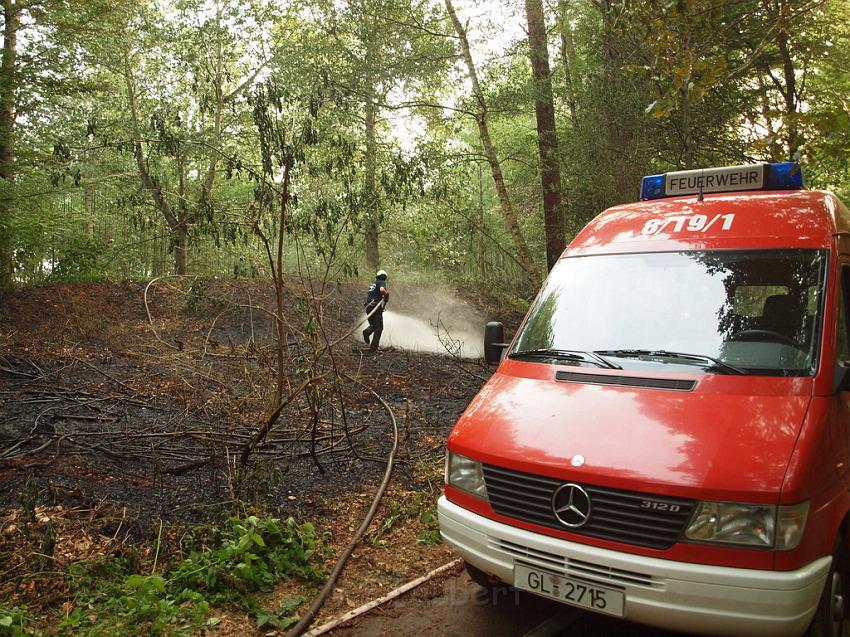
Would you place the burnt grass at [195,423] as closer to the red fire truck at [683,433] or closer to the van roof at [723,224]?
the red fire truck at [683,433]

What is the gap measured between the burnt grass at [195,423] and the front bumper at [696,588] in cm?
301

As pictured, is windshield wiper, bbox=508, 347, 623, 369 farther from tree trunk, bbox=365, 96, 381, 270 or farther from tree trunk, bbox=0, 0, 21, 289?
tree trunk, bbox=0, 0, 21, 289

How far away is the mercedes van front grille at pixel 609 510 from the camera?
3127mm

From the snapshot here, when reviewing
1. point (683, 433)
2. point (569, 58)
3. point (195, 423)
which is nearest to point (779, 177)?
point (683, 433)

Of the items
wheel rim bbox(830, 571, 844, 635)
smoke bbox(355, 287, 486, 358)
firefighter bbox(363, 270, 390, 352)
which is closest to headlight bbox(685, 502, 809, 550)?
wheel rim bbox(830, 571, 844, 635)

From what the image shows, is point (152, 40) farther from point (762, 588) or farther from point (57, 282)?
point (762, 588)

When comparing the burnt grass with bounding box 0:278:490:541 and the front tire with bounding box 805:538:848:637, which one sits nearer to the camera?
the front tire with bounding box 805:538:848:637

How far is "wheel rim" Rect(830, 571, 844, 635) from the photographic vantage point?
3.46 m

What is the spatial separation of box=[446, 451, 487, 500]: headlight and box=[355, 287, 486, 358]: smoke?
1171 centimetres

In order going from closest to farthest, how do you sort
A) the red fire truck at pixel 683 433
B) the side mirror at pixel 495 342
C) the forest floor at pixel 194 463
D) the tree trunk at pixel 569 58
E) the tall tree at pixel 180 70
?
the red fire truck at pixel 683 433 → the forest floor at pixel 194 463 → the side mirror at pixel 495 342 → the tree trunk at pixel 569 58 → the tall tree at pixel 180 70

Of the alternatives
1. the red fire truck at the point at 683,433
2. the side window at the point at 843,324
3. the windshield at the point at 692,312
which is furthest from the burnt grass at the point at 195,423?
the side window at the point at 843,324

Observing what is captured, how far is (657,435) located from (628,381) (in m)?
0.50

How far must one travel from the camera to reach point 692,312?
13.8 ft

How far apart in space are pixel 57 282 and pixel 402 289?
35.4 feet
